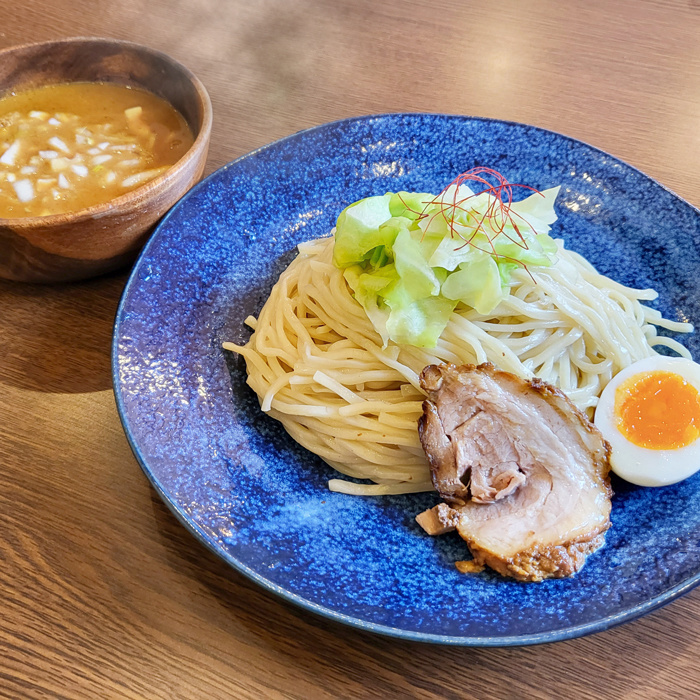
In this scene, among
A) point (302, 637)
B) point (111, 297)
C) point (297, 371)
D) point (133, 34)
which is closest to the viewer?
point (302, 637)

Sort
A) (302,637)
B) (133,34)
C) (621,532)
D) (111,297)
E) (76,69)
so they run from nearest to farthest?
(302,637)
(621,532)
(111,297)
(76,69)
(133,34)

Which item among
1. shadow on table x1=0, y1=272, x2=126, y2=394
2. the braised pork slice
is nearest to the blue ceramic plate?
the braised pork slice

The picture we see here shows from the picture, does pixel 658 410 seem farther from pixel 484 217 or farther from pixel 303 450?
pixel 303 450

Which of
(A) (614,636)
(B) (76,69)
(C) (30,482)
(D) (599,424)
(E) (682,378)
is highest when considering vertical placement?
(B) (76,69)

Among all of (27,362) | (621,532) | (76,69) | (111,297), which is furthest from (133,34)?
(621,532)

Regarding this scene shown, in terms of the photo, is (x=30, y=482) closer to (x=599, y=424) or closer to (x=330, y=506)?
(x=330, y=506)

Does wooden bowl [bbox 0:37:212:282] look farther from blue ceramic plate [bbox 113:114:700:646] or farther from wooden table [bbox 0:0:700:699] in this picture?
wooden table [bbox 0:0:700:699]

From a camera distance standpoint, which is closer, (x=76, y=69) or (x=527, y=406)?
(x=527, y=406)

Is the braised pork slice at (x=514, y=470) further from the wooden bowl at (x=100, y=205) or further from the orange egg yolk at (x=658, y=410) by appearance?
the wooden bowl at (x=100, y=205)
